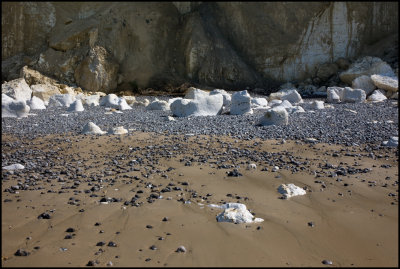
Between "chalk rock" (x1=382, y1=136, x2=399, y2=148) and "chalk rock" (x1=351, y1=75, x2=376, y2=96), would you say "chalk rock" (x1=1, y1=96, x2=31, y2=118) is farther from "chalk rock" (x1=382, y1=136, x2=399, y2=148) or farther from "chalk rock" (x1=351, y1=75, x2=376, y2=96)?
"chalk rock" (x1=351, y1=75, x2=376, y2=96)

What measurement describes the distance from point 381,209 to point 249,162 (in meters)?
1.87

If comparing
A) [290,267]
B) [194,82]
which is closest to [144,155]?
[290,267]

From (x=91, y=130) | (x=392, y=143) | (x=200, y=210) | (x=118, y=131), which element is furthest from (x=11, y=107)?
(x=392, y=143)

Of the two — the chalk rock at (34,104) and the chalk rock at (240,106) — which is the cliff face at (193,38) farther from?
the chalk rock at (240,106)

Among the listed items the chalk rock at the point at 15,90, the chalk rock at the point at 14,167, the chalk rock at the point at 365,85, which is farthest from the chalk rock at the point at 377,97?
the chalk rock at the point at 14,167

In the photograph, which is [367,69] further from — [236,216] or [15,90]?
[236,216]

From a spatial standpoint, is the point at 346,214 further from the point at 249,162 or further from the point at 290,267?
the point at 249,162

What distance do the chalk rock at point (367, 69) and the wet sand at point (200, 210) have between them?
1213 centimetres

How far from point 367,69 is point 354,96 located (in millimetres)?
4767

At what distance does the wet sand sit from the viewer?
101 inches

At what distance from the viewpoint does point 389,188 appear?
4043mm

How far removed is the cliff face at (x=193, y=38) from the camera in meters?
19.0

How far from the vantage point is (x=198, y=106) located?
9.22 metres

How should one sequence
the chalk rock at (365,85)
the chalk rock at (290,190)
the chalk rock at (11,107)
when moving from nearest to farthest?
the chalk rock at (290,190), the chalk rock at (11,107), the chalk rock at (365,85)
